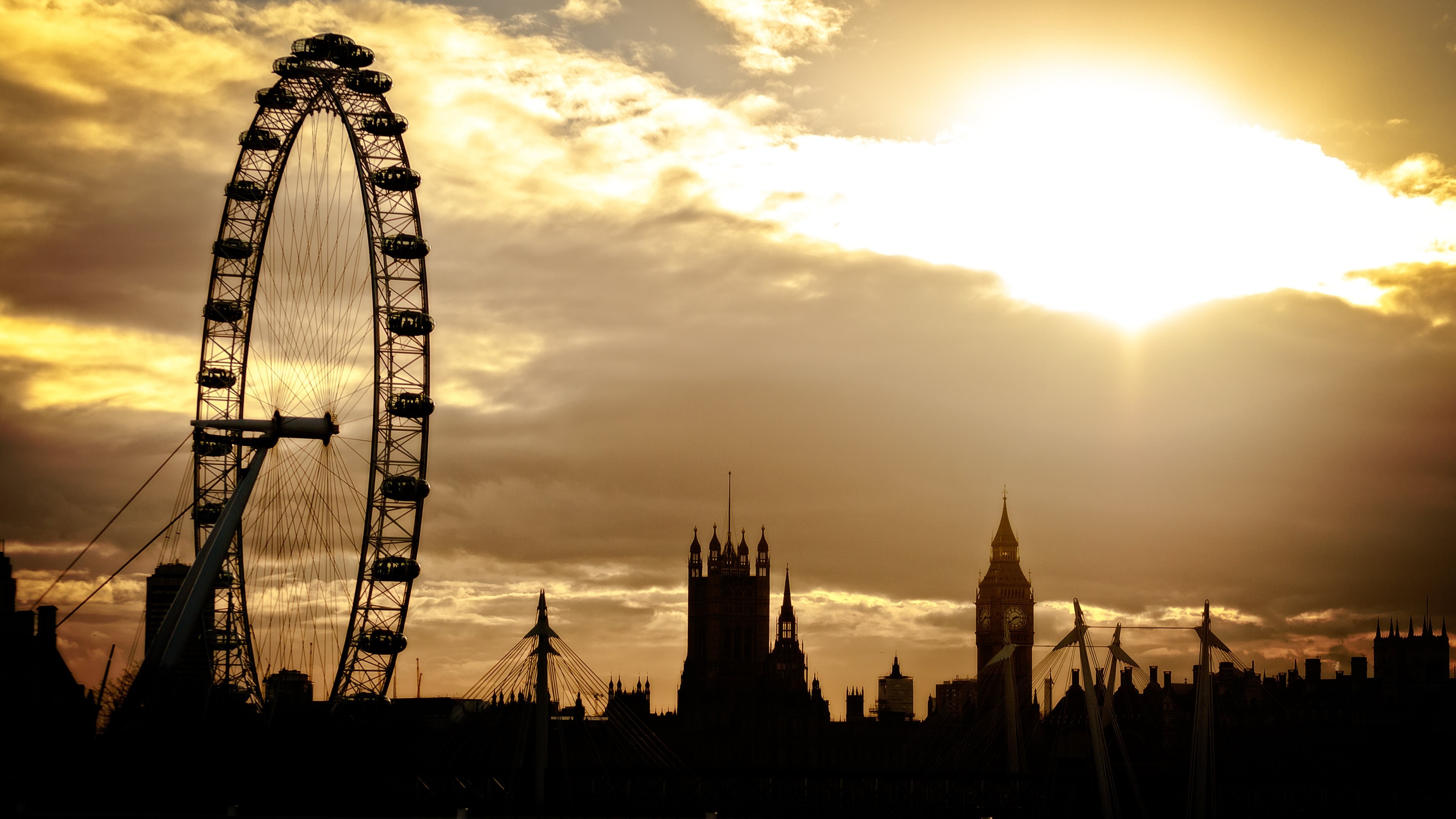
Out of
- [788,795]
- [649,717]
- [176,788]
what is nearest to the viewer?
[176,788]

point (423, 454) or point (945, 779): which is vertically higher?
point (423, 454)

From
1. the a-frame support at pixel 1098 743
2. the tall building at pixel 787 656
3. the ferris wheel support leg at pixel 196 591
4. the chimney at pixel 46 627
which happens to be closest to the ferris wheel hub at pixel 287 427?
the ferris wheel support leg at pixel 196 591

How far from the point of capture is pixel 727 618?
179 meters

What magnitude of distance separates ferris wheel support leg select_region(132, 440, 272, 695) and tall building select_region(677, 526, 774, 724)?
116449mm

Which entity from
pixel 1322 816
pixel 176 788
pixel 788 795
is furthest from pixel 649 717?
pixel 176 788

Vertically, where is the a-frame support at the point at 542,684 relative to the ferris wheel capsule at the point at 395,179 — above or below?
below

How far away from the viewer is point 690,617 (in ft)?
594

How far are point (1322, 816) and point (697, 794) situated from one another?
44.6 m

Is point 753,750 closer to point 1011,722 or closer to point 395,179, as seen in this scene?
point 1011,722

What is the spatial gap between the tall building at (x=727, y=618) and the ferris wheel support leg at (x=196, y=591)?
11645cm

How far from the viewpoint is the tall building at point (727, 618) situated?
177000 millimetres

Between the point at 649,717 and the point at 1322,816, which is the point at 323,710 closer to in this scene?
the point at 1322,816

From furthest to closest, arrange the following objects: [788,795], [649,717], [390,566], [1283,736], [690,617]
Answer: [690,617], [649,717], [1283,736], [788,795], [390,566]

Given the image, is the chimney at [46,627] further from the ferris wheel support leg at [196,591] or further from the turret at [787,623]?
the turret at [787,623]
